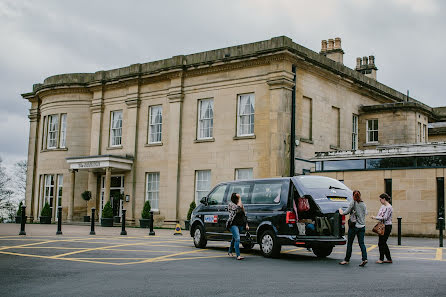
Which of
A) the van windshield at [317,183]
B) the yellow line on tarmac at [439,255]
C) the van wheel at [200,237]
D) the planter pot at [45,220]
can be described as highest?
the van windshield at [317,183]

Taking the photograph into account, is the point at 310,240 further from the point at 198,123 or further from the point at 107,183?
the point at 107,183

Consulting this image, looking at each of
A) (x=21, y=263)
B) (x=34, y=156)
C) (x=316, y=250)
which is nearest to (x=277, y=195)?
(x=316, y=250)

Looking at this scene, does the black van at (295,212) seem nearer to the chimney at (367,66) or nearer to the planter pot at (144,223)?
the planter pot at (144,223)

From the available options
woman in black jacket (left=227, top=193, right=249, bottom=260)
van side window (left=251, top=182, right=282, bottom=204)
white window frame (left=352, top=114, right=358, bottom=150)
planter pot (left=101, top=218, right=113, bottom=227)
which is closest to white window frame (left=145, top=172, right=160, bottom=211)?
planter pot (left=101, top=218, right=113, bottom=227)

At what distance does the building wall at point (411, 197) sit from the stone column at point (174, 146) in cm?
1050

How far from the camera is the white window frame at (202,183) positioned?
94.3ft

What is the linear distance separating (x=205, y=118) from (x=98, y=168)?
7445 mm

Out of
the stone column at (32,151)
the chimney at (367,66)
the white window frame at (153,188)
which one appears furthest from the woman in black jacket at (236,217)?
the chimney at (367,66)

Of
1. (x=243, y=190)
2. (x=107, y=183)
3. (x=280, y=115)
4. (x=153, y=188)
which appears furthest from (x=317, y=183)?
(x=107, y=183)

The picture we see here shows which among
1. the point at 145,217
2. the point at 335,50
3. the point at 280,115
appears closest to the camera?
the point at 280,115

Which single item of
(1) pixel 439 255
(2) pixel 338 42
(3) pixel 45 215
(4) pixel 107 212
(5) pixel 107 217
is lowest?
(1) pixel 439 255

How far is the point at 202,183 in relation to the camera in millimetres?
29000

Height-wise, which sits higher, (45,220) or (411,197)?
(411,197)

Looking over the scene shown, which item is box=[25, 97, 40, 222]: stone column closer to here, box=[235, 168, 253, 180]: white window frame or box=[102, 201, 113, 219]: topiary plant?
box=[102, 201, 113, 219]: topiary plant
